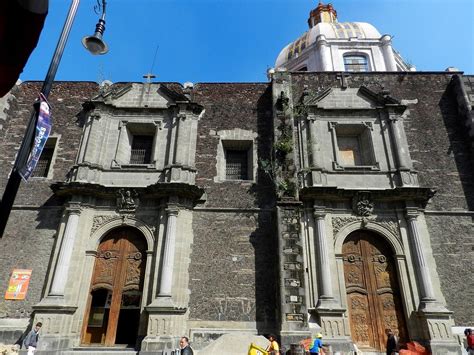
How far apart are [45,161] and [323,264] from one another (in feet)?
36.6

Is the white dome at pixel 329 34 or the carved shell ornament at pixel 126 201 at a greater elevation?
the white dome at pixel 329 34

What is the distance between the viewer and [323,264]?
10969 millimetres

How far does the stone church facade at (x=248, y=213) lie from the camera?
10562 mm

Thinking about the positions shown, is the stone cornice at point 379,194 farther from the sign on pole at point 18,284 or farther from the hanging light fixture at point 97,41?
the sign on pole at point 18,284

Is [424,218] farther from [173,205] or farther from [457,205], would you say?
[173,205]

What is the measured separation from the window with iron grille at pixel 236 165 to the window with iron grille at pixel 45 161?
6.88 meters

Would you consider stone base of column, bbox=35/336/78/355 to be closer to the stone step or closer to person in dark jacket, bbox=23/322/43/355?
the stone step

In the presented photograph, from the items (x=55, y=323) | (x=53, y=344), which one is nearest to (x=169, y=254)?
(x=55, y=323)

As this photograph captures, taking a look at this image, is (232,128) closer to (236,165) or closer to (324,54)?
(236,165)

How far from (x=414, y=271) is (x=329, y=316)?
3.23m

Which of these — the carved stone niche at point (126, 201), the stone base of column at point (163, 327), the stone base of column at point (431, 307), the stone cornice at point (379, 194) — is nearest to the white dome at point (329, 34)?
the stone cornice at point (379, 194)

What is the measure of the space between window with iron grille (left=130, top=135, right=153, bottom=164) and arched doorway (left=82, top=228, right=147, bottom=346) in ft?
9.91

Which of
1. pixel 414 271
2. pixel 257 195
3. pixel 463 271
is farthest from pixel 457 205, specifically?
pixel 257 195

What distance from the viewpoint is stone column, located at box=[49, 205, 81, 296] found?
10625 mm
